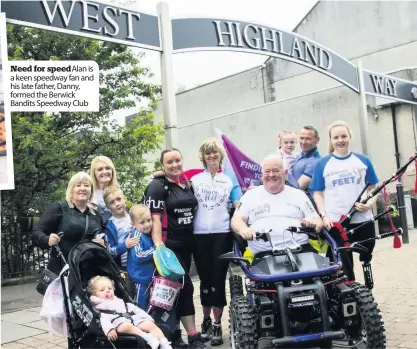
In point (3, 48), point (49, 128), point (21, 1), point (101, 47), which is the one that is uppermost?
point (101, 47)

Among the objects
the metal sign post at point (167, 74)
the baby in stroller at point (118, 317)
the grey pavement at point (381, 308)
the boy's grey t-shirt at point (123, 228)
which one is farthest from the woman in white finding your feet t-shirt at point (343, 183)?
the metal sign post at point (167, 74)

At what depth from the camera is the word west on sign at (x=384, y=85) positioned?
13516 mm

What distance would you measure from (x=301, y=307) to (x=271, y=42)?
6433mm

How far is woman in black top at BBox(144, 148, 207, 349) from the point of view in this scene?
4465 mm

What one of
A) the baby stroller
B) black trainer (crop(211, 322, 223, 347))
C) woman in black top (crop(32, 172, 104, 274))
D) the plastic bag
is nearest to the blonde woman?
woman in black top (crop(32, 172, 104, 274))

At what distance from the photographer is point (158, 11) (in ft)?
23.8

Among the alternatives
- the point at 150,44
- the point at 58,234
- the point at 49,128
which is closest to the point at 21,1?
the point at 150,44

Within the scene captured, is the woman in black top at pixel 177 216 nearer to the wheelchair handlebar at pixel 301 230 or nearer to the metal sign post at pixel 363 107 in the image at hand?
the wheelchair handlebar at pixel 301 230

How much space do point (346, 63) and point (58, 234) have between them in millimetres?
9542

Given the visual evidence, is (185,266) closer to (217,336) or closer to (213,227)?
(213,227)

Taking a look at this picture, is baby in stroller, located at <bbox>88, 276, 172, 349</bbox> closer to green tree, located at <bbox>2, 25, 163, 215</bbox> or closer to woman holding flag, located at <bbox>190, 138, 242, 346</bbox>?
woman holding flag, located at <bbox>190, 138, 242, 346</bbox>

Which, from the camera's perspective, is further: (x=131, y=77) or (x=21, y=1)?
(x=131, y=77)

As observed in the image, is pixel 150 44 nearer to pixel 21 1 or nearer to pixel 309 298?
pixel 21 1

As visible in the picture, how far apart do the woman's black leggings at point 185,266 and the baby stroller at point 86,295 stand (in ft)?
2.34
